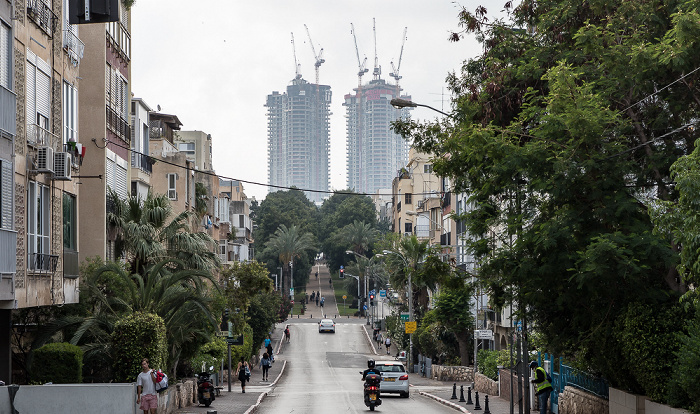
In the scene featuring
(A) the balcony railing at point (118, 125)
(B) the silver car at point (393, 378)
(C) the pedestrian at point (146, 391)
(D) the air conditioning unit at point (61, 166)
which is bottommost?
(B) the silver car at point (393, 378)

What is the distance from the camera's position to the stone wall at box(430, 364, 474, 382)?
5245 centimetres

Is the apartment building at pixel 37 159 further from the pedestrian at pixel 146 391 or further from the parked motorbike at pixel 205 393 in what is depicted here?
the parked motorbike at pixel 205 393

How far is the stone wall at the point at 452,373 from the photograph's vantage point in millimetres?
52447

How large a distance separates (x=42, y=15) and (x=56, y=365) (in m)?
8.53

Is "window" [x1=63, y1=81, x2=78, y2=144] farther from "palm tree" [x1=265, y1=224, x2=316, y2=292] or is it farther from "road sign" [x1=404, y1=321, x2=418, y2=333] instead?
"palm tree" [x1=265, y1=224, x2=316, y2=292]

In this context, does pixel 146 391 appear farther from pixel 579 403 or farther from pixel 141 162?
pixel 141 162

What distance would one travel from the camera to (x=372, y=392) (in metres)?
30.5

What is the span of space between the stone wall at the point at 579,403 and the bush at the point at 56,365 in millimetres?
13268

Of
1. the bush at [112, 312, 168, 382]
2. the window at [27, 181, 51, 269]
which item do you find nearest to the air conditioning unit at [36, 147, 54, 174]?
the window at [27, 181, 51, 269]

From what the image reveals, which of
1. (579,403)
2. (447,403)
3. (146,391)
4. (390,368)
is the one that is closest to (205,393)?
(146,391)

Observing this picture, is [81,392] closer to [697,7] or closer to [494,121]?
[494,121]

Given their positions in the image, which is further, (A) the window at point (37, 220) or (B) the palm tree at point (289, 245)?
(B) the palm tree at point (289, 245)

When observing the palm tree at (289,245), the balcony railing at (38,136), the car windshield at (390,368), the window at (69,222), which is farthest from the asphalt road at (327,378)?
the palm tree at (289,245)

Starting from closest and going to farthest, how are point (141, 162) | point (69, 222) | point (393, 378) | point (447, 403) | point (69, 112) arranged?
point (69, 112) → point (69, 222) → point (447, 403) → point (393, 378) → point (141, 162)
